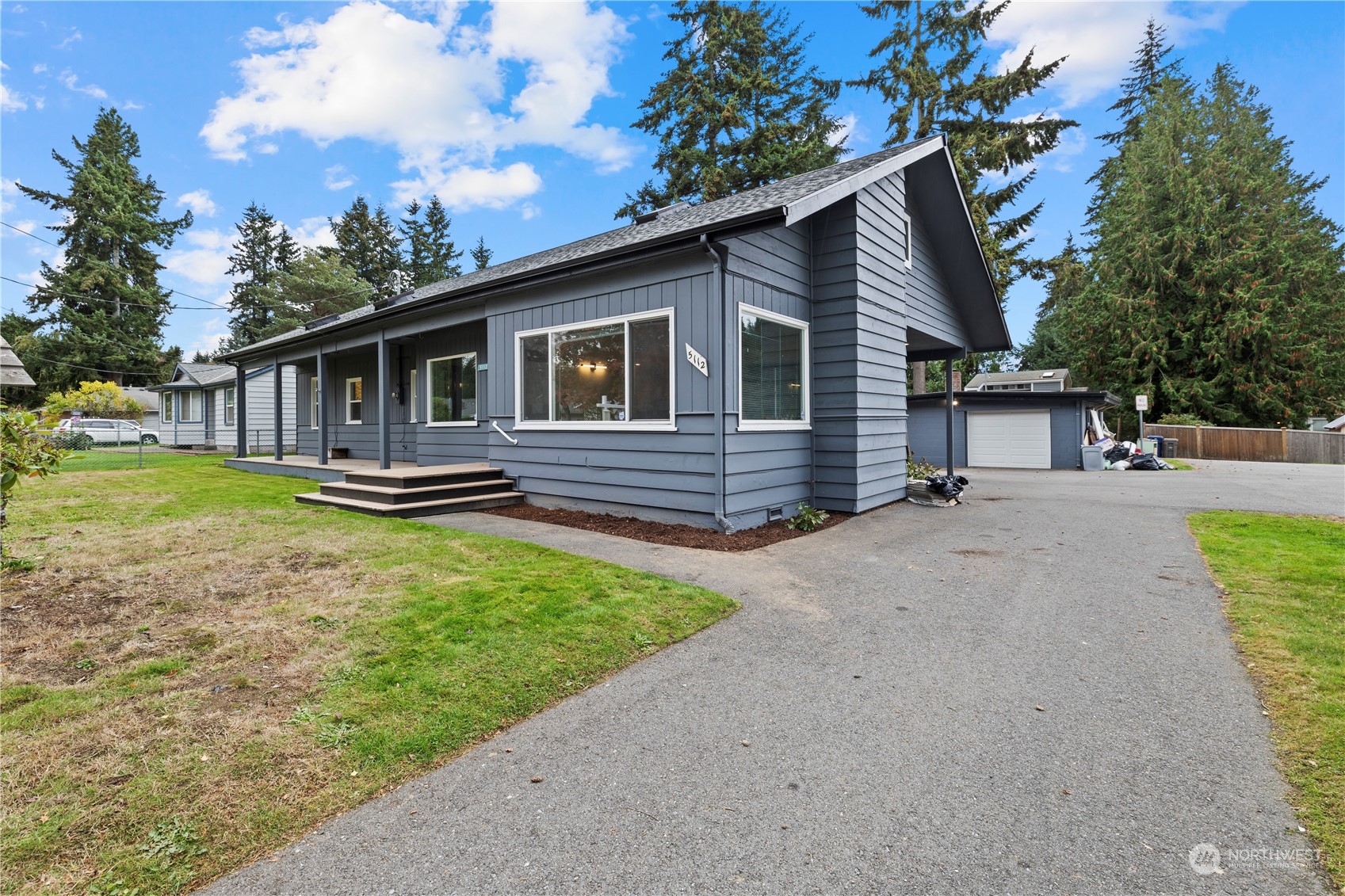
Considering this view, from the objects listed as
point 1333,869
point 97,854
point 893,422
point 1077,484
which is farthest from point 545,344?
point 1077,484

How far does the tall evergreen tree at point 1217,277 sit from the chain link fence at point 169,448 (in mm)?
34461

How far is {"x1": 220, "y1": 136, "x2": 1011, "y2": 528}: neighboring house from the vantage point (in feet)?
21.3

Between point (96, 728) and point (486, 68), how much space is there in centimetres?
1687

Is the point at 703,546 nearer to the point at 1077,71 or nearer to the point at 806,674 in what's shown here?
the point at 806,674

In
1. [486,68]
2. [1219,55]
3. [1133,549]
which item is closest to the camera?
[1133,549]

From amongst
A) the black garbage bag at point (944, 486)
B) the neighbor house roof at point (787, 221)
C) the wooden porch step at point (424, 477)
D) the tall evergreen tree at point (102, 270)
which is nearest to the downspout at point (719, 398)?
the neighbor house roof at point (787, 221)

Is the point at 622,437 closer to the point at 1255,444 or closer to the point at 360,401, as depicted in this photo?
the point at 360,401

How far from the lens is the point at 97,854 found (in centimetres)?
167

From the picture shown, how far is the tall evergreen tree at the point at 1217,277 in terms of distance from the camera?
24984 millimetres

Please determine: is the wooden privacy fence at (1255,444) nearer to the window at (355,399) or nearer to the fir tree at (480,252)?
the window at (355,399)

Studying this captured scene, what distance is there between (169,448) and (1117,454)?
3657 centimetres

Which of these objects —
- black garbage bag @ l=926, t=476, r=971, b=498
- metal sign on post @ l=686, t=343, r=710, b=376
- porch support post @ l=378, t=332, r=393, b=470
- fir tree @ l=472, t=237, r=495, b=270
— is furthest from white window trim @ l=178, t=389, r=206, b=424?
black garbage bag @ l=926, t=476, r=971, b=498

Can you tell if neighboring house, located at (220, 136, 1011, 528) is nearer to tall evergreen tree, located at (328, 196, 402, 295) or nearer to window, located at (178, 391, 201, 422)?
window, located at (178, 391, 201, 422)

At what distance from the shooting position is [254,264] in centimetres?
4497
